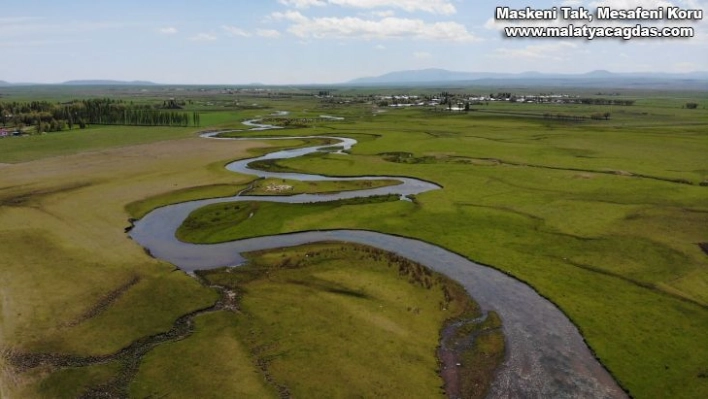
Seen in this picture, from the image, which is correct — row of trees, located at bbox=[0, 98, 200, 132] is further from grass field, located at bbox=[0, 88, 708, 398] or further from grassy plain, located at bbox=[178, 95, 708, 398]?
grassy plain, located at bbox=[178, 95, 708, 398]

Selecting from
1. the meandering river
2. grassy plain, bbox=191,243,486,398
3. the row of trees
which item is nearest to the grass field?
the meandering river

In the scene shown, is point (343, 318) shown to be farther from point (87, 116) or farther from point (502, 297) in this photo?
point (87, 116)

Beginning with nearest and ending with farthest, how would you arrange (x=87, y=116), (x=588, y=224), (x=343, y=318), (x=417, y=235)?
(x=343, y=318) → (x=417, y=235) → (x=588, y=224) → (x=87, y=116)

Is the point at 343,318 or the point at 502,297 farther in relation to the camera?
the point at 502,297

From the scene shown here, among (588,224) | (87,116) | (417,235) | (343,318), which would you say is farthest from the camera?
(87,116)

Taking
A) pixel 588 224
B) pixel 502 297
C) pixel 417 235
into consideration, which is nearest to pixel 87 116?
pixel 417 235

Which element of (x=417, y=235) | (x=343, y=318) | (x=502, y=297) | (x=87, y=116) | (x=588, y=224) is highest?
(x=87, y=116)

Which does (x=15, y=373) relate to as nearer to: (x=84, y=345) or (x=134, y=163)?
(x=84, y=345)

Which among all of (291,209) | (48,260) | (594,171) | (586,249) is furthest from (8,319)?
(594,171)

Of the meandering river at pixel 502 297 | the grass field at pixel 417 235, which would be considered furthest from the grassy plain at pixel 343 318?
the meandering river at pixel 502 297
